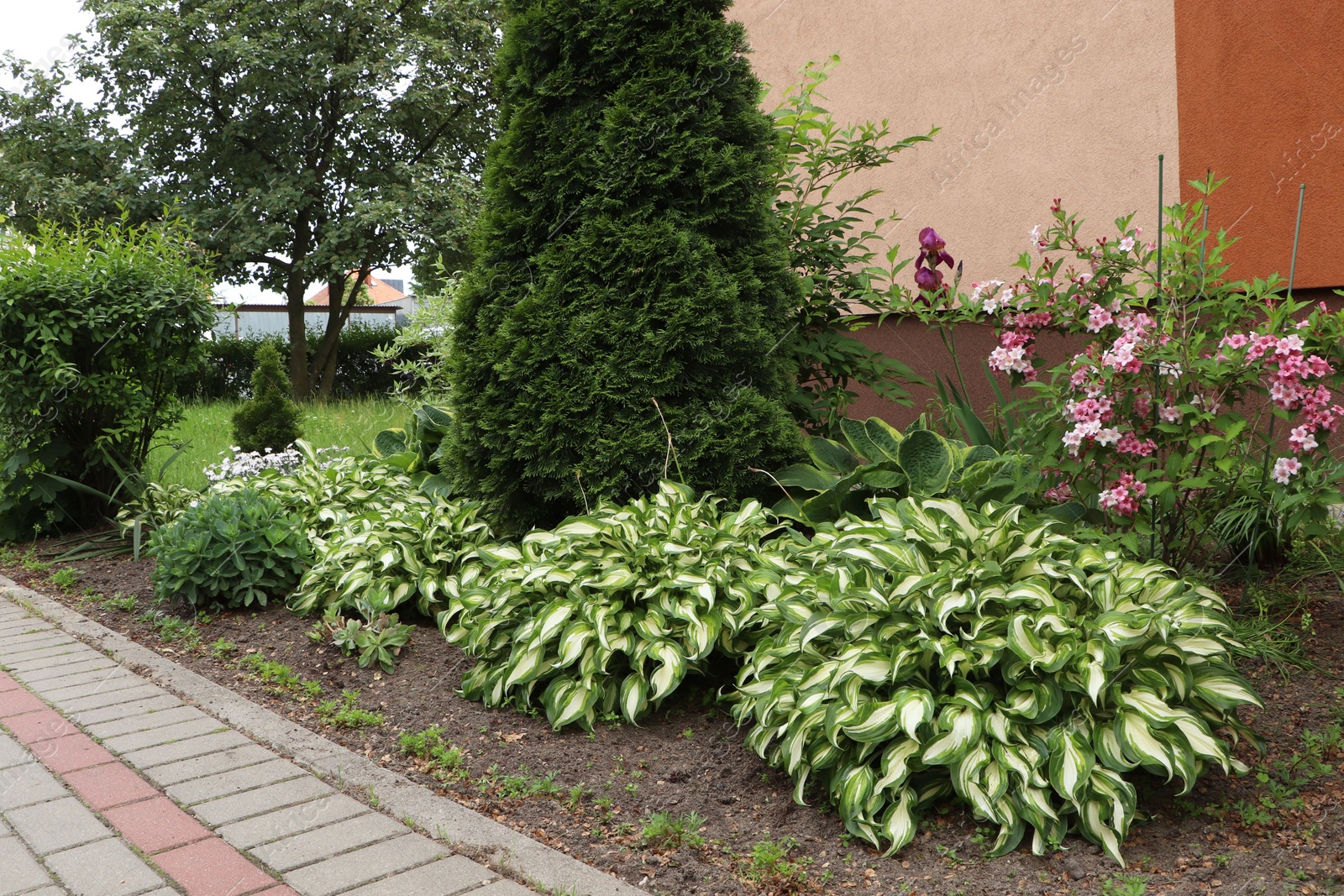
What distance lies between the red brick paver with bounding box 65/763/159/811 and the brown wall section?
5271 mm

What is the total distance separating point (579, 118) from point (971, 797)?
2881 mm

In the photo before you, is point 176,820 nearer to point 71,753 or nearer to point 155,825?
point 155,825

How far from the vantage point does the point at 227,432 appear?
1019cm

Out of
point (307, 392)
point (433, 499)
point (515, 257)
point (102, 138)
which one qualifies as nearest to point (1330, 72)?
point (515, 257)

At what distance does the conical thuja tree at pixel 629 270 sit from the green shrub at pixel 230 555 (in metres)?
1.12

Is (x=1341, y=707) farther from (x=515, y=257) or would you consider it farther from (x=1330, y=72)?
(x=1330, y=72)

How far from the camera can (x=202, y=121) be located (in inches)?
712

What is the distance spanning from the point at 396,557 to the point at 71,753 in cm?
133

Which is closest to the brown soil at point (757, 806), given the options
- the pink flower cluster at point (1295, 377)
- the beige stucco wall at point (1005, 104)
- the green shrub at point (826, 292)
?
the pink flower cluster at point (1295, 377)

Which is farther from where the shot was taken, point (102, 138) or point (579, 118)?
point (102, 138)

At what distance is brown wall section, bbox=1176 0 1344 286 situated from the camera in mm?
4863

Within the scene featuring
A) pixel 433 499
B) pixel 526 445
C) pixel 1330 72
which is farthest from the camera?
pixel 1330 72

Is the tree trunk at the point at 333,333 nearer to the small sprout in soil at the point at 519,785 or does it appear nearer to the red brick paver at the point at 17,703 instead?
the red brick paver at the point at 17,703

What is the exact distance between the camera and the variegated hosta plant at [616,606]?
2.90 meters
